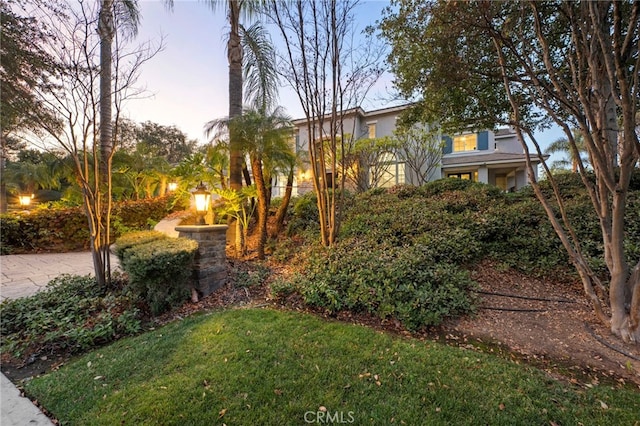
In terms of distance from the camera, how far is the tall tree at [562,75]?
2400 millimetres

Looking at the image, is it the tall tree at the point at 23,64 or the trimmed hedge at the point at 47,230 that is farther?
the trimmed hedge at the point at 47,230

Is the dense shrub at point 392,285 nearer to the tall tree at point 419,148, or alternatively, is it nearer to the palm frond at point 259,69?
the palm frond at point 259,69

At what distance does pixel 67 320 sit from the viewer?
117 inches

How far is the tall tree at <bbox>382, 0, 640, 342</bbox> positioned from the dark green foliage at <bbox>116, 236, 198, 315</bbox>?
4.37 meters

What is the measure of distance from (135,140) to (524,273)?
19.8 m

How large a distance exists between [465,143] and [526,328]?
13665 mm

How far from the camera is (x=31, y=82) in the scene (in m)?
3.35

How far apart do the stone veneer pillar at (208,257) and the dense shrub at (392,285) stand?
1.30m

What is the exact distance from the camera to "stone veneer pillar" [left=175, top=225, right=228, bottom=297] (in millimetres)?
3746

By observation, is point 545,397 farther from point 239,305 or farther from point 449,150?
point 449,150

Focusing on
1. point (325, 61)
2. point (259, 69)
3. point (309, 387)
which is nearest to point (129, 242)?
point (309, 387)

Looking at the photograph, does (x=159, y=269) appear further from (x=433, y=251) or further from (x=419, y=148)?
(x=419, y=148)
